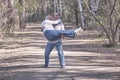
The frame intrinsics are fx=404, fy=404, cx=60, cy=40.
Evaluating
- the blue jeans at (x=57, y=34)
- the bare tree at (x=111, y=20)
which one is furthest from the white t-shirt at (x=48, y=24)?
the bare tree at (x=111, y=20)

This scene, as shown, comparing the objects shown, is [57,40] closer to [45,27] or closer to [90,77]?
[45,27]

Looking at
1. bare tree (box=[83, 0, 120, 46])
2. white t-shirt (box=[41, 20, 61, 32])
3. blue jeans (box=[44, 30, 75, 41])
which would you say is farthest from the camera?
bare tree (box=[83, 0, 120, 46])

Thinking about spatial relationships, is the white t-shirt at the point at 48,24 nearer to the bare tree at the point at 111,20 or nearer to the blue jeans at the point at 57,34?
the blue jeans at the point at 57,34

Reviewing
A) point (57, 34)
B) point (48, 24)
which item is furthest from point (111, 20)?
point (57, 34)

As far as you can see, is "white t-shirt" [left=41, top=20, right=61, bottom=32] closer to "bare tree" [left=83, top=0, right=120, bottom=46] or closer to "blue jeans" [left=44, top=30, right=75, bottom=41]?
"blue jeans" [left=44, top=30, right=75, bottom=41]

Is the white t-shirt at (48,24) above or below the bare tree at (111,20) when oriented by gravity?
above

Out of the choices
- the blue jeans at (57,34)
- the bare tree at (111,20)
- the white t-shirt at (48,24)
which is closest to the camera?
the blue jeans at (57,34)

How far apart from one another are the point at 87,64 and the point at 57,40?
7.09 ft

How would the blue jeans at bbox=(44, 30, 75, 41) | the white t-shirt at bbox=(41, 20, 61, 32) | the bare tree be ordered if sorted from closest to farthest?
1. the blue jeans at bbox=(44, 30, 75, 41)
2. the white t-shirt at bbox=(41, 20, 61, 32)
3. the bare tree

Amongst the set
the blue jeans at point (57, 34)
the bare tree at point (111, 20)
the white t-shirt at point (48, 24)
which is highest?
the white t-shirt at point (48, 24)

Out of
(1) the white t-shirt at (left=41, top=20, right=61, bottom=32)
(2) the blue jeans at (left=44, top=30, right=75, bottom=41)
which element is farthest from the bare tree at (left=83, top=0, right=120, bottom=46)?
(2) the blue jeans at (left=44, top=30, right=75, bottom=41)

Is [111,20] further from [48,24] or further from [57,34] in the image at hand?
[57,34]

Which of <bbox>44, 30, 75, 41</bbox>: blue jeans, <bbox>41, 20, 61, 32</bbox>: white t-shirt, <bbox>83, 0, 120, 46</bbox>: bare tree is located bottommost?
<bbox>83, 0, 120, 46</bbox>: bare tree

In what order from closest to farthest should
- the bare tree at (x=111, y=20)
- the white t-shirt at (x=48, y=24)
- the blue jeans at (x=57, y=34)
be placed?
1. the blue jeans at (x=57, y=34)
2. the white t-shirt at (x=48, y=24)
3. the bare tree at (x=111, y=20)
